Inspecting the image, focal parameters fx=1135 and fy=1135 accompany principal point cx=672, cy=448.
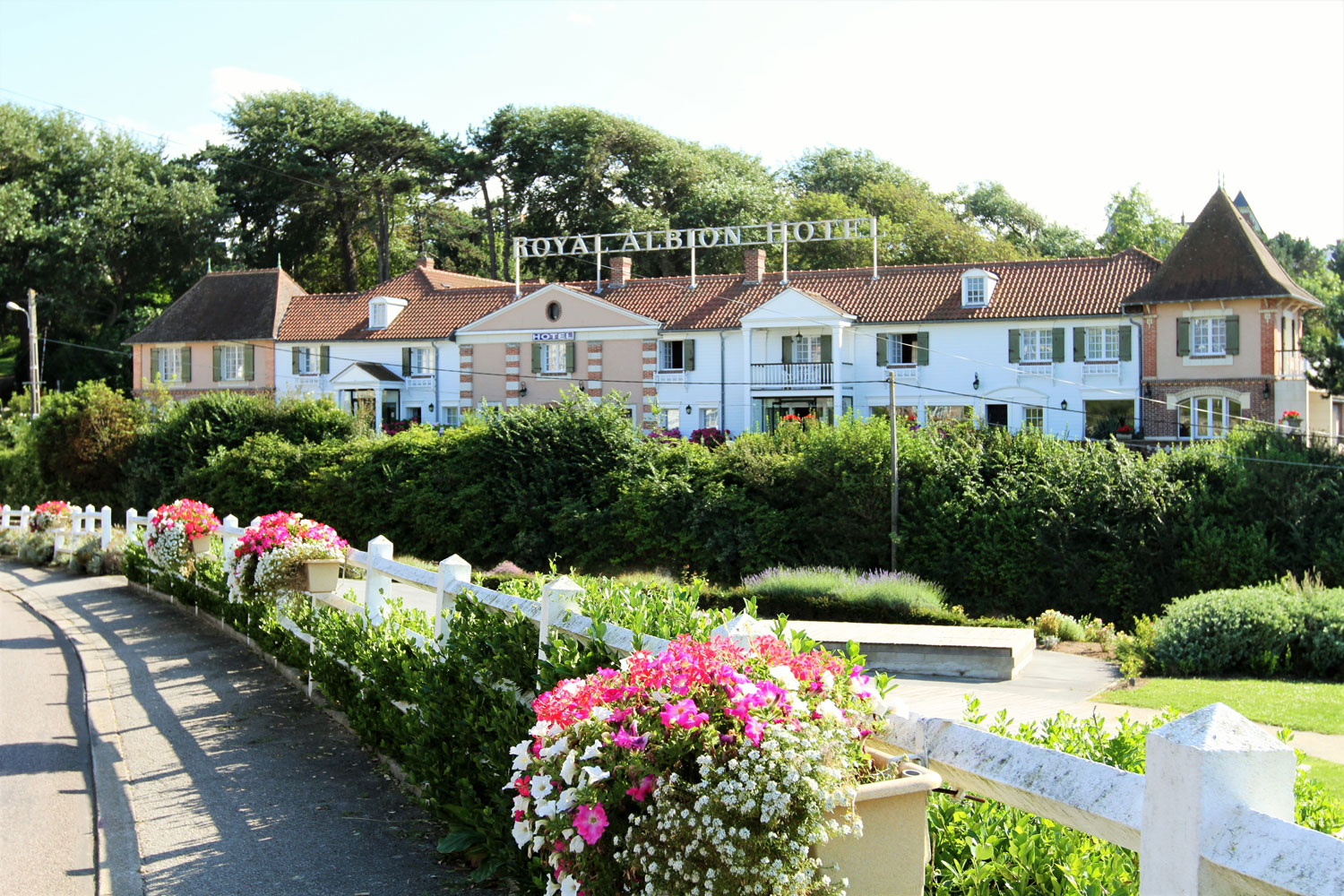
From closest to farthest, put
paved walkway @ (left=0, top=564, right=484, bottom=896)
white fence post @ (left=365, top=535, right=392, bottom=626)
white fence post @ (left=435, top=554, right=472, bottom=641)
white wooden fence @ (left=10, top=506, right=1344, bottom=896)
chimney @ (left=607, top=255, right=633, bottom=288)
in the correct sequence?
white wooden fence @ (left=10, top=506, right=1344, bottom=896) → paved walkway @ (left=0, top=564, right=484, bottom=896) → white fence post @ (left=435, top=554, right=472, bottom=641) → white fence post @ (left=365, top=535, right=392, bottom=626) → chimney @ (left=607, top=255, right=633, bottom=288)

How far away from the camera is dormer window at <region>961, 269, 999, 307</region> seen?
40000 millimetres

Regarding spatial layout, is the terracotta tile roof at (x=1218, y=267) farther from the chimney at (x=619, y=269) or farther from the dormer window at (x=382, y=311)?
the dormer window at (x=382, y=311)

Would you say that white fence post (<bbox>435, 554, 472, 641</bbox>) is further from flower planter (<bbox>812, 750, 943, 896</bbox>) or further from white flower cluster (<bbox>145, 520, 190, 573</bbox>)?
white flower cluster (<bbox>145, 520, 190, 573</bbox>)

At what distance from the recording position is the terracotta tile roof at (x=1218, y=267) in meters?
36.3

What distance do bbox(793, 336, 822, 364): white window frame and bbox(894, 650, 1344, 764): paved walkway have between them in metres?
24.5

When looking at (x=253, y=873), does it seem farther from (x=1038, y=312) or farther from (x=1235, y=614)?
(x=1038, y=312)

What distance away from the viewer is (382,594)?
928 centimetres

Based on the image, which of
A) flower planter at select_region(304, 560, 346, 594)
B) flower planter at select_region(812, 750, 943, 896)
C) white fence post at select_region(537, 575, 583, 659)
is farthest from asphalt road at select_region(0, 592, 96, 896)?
flower planter at select_region(812, 750, 943, 896)

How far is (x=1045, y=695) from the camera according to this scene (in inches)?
546

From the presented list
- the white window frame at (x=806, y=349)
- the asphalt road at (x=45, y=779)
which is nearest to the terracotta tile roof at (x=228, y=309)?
the white window frame at (x=806, y=349)

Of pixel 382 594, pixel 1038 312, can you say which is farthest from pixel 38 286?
pixel 382 594

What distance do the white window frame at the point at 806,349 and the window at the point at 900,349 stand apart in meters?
2.59

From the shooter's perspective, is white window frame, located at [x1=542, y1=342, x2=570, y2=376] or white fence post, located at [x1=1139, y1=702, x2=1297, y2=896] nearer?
white fence post, located at [x1=1139, y1=702, x2=1297, y2=896]

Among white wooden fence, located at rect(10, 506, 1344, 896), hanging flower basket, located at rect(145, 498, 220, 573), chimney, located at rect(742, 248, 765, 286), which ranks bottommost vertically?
hanging flower basket, located at rect(145, 498, 220, 573)
